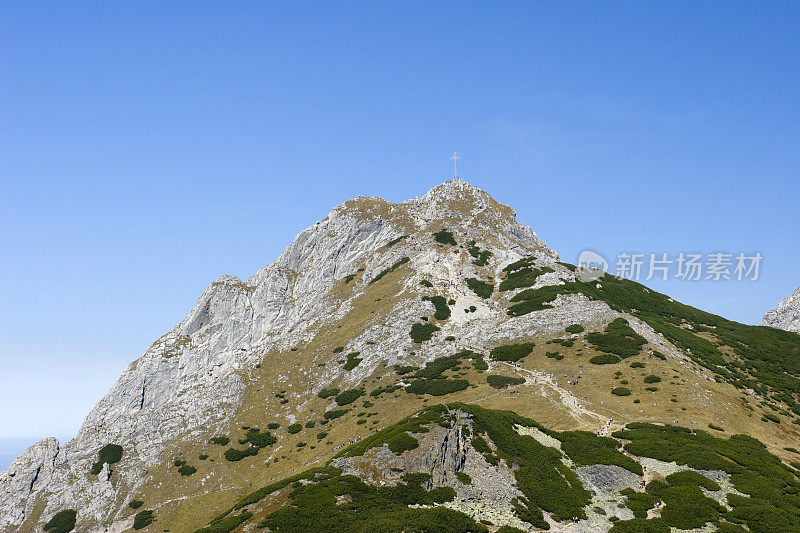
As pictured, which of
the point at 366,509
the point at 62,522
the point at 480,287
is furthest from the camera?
the point at 480,287

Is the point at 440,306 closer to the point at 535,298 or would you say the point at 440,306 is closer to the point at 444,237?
the point at 535,298

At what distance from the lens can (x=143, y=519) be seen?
70000 millimetres

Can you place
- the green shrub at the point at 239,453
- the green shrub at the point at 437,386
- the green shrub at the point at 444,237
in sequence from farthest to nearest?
the green shrub at the point at 444,237 → the green shrub at the point at 239,453 → the green shrub at the point at 437,386

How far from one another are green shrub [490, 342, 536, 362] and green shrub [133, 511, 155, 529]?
2242 inches

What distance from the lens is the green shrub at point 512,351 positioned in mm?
82438

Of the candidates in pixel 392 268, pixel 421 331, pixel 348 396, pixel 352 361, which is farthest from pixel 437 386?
pixel 392 268

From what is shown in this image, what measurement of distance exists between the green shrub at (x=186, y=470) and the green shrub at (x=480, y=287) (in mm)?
65218

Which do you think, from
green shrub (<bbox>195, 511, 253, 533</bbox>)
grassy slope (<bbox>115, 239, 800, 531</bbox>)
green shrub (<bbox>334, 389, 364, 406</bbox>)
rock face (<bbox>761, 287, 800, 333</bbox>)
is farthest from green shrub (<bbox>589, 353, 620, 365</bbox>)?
rock face (<bbox>761, 287, 800, 333</bbox>)

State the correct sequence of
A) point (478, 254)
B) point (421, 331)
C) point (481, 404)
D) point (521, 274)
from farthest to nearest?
point (478, 254) < point (521, 274) < point (421, 331) < point (481, 404)

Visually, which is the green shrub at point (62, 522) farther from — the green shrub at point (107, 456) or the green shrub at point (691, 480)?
the green shrub at point (691, 480)

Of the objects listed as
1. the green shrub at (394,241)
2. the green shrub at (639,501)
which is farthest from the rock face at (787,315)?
the green shrub at (639,501)

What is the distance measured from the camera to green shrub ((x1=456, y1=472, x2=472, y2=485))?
41.8 m

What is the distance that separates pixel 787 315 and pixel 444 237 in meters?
96.4

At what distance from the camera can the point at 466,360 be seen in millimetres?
86062
